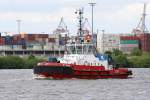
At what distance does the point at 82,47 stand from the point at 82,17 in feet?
14.3

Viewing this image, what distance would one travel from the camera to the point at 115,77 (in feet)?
380

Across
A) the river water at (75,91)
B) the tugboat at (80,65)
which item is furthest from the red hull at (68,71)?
the river water at (75,91)

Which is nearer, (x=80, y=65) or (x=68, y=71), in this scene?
(x=68, y=71)

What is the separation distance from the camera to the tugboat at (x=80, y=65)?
109 meters

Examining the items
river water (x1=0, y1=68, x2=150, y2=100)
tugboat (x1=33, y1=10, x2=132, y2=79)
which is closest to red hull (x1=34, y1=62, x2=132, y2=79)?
tugboat (x1=33, y1=10, x2=132, y2=79)

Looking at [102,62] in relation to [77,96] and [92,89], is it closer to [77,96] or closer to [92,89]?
[92,89]

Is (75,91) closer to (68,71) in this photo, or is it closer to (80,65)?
(68,71)

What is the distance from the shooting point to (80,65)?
110 metres

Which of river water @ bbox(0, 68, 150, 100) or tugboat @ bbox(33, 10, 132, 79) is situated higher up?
tugboat @ bbox(33, 10, 132, 79)

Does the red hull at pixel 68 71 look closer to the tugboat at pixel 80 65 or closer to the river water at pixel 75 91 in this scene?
the tugboat at pixel 80 65

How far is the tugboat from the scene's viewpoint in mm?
109000

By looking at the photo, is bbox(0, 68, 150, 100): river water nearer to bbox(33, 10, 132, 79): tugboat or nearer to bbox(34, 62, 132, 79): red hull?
bbox(34, 62, 132, 79): red hull

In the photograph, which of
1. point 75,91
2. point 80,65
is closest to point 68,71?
point 80,65

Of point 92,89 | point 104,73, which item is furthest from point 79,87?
point 104,73
